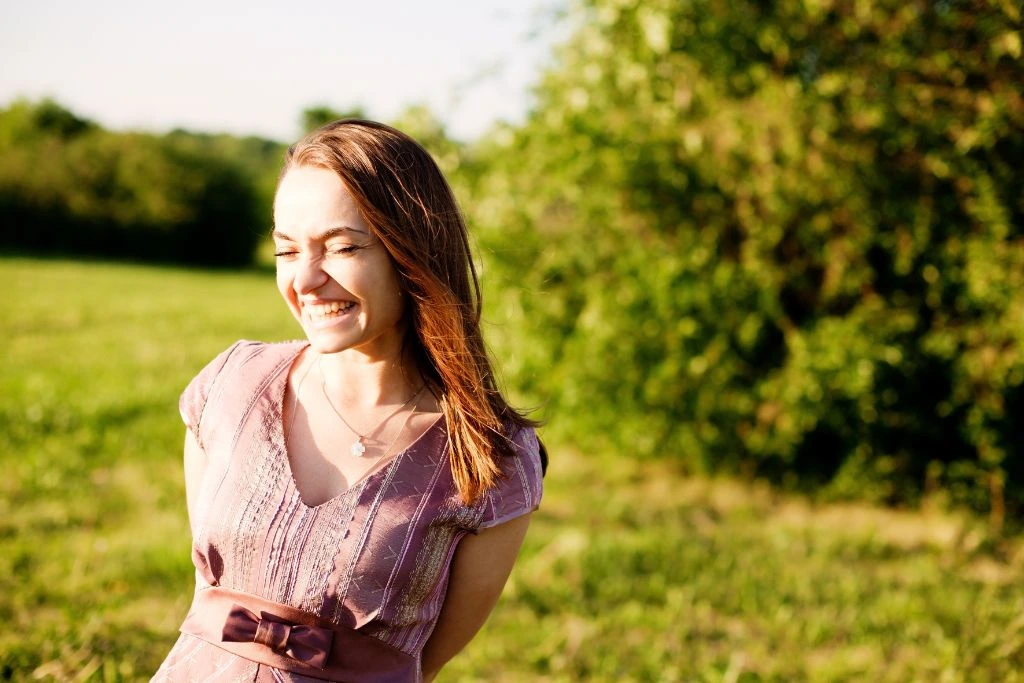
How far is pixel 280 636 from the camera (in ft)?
5.91

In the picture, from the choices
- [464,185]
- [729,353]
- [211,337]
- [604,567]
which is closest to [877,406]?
[729,353]

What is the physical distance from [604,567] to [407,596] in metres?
3.00

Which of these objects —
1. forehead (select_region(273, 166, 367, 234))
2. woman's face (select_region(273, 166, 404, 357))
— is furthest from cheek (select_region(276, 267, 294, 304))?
forehead (select_region(273, 166, 367, 234))

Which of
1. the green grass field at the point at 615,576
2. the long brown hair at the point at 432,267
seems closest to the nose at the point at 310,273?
the long brown hair at the point at 432,267

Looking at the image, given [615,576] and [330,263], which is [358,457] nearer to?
[330,263]

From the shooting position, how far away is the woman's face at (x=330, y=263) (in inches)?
74.3

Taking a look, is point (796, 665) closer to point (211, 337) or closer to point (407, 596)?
point (407, 596)

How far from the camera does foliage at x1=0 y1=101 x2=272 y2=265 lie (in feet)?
123

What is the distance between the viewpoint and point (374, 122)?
201cm

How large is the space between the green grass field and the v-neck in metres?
1.58

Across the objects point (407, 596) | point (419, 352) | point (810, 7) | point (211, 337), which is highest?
point (810, 7)

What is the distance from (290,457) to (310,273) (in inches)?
17.2

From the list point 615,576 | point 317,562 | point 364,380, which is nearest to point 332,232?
point 364,380

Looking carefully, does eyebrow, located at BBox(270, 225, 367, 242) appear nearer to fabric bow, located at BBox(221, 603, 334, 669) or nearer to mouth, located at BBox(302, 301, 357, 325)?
mouth, located at BBox(302, 301, 357, 325)
